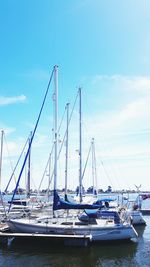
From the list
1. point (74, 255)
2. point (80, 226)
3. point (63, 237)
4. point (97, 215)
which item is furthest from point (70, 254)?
point (97, 215)

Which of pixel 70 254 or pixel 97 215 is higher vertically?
pixel 97 215

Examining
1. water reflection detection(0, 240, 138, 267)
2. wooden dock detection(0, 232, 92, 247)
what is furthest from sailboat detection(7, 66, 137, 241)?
water reflection detection(0, 240, 138, 267)

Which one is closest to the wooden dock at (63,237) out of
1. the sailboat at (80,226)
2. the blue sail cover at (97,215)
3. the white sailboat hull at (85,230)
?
the sailboat at (80,226)

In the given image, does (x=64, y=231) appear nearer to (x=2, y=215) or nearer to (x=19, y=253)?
(x=19, y=253)

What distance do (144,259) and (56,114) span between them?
14155 millimetres

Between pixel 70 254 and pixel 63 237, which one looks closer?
pixel 70 254

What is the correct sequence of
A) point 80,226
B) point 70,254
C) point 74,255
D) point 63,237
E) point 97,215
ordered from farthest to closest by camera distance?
point 97,215 → point 80,226 → point 63,237 → point 70,254 → point 74,255

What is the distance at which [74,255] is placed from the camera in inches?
856

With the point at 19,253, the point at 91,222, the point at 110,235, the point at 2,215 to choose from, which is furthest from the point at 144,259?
the point at 2,215

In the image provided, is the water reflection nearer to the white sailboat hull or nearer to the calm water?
the calm water

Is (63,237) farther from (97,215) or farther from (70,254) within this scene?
(97,215)

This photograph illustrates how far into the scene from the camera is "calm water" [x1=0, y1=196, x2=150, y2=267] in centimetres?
1991

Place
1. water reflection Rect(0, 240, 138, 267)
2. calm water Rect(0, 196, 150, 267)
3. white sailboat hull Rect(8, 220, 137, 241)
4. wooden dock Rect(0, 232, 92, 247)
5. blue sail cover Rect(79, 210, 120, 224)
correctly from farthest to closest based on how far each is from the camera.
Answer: blue sail cover Rect(79, 210, 120, 224)
white sailboat hull Rect(8, 220, 137, 241)
wooden dock Rect(0, 232, 92, 247)
water reflection Rect(0, 240, 138, 267)
calm water Rect(0, 196, 150, 267)

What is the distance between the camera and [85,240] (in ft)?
77.2
